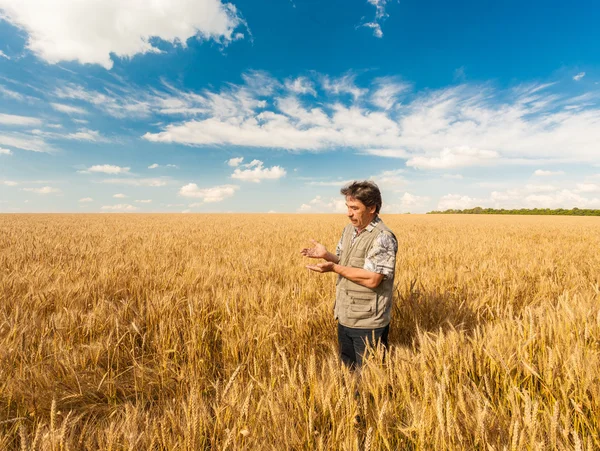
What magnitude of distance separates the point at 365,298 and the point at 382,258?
1.25 ft

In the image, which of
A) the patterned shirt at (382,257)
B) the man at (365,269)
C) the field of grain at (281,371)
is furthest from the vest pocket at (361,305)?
the field of grain at (281,371)

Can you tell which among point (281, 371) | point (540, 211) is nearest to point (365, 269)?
point (281, 371)

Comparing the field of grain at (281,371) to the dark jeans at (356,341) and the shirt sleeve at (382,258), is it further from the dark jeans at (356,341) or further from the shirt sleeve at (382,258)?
the shirt sleeve at (382,258)

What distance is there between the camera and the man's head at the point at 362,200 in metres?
2.41

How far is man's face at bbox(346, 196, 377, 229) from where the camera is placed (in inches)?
95.3

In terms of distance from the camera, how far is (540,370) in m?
1.94

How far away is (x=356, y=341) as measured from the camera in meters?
2.52

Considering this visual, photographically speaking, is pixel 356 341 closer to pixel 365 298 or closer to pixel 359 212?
pixel 365 298

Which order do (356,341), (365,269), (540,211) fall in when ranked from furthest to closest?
(540,211), (356,341), (365,269)

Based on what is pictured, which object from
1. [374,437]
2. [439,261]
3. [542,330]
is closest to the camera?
[374,437]

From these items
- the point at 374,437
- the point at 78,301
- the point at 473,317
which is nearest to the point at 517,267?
the point at 473,317

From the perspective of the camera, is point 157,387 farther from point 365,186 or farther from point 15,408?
point 365,186

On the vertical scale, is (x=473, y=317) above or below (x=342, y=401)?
below

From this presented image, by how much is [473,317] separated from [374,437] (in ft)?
8.43
